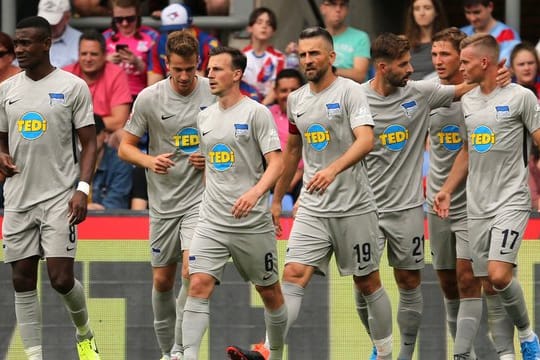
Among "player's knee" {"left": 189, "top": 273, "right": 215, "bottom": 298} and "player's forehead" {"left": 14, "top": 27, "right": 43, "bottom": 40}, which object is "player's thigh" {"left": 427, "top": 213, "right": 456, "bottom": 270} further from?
"player's forehead" {"left": 14, "top": 27, "right": 43, "bottom": 40}

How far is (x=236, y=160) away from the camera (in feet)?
36.3

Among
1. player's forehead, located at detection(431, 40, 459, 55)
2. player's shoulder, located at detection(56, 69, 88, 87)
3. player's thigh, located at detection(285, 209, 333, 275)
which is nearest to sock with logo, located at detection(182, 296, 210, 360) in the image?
player's thigh, located at detection(285, 209, 333, 275)

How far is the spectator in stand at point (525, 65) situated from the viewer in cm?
1405

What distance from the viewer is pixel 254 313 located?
42.6 ft

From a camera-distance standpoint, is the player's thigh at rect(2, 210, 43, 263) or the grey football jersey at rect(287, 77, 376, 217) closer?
the grey football jersey at rect(287, 77, 376, 217)

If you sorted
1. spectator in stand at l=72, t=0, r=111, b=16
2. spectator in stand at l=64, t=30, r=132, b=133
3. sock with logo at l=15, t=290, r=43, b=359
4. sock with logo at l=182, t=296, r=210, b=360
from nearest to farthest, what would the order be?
sock with logo at l=182, t=296, r=210, b=360 < sock with logo at l=15, t=290, r=43, b=359 < spectator in stand at l=64, t=30, r=132, b=133 < spectator in stand at l=72, t=0, r=111, b=16

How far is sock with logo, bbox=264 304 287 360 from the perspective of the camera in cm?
1120

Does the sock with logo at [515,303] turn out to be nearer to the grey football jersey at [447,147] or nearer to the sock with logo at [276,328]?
the grey football jersey at [447,147]

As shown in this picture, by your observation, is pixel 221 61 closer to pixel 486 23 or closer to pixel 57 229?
pixel 57 229

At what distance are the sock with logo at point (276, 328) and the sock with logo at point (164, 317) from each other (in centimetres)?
106

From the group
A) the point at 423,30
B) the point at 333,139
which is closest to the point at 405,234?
the point at 333,139

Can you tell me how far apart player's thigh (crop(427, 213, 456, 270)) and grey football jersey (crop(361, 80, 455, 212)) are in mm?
320

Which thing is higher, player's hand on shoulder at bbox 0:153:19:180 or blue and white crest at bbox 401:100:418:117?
blue and white crest at bbox 401:100:418:117

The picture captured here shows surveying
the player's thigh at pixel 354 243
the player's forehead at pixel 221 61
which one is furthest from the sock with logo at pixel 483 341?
the player's forehead at pixel 221 61
